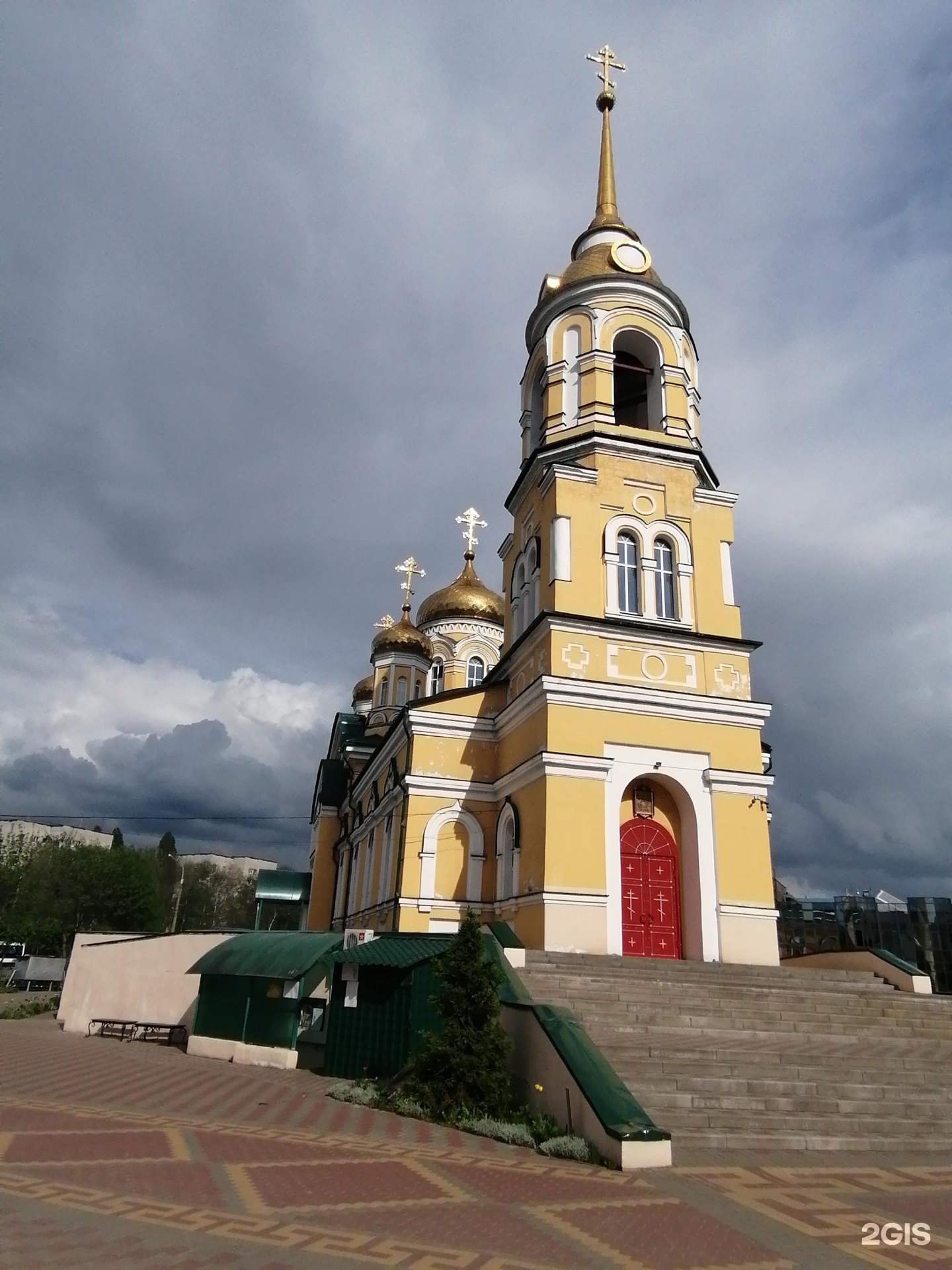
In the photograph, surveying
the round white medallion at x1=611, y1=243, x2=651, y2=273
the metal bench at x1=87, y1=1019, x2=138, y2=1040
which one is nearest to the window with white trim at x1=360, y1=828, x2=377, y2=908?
the metal bench at x1=87, y1=1019, x2=138, y2=1040

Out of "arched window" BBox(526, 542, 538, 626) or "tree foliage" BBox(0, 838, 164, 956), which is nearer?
"arched window" BBox(526, 542, 538, 626)

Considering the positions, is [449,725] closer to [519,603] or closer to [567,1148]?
[519,603]

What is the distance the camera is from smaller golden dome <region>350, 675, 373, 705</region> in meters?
41.1

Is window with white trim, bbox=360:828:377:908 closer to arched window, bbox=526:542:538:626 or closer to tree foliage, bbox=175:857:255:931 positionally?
arched window, bbox=526:542:538:626

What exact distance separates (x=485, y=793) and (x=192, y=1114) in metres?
9.46

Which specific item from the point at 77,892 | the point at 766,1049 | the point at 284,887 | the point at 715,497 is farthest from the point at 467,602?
the point at 77,892

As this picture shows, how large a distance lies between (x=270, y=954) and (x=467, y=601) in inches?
926

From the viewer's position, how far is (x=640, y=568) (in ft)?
55.8

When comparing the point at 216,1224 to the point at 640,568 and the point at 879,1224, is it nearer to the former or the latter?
the point at 879,1224

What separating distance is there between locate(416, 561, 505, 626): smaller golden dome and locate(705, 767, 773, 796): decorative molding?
20.9m

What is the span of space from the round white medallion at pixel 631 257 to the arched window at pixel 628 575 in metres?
6.42

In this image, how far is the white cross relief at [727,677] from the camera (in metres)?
16.2

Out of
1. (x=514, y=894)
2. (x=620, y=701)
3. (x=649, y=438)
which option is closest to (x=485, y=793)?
(x=514, y=894)

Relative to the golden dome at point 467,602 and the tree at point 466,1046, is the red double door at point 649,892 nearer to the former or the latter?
the tree at point 466,1046
